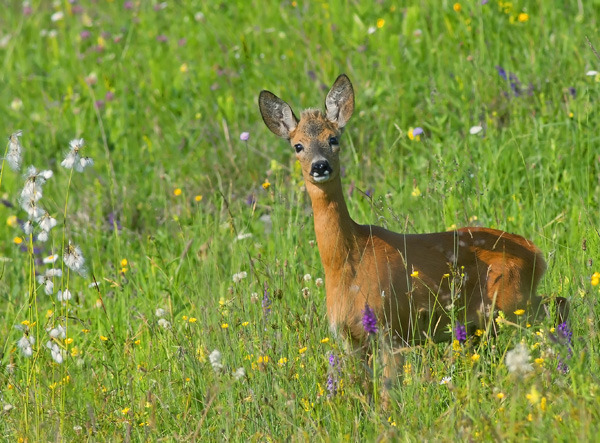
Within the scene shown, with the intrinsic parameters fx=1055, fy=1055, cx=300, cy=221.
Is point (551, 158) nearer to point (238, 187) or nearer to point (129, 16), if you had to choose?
point (238, 187)

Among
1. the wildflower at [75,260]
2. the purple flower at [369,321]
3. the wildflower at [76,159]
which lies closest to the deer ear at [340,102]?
the purple flower at [369,321]

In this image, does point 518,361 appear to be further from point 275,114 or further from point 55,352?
point 275,114

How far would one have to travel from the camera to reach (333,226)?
4852 millimetres

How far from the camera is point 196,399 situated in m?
4.26

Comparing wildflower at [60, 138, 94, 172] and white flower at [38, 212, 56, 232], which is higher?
wildflower at [60, 138, 94, 172]

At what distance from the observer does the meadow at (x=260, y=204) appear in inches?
156

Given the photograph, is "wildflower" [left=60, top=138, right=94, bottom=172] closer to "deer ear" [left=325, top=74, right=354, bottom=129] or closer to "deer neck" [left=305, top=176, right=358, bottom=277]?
"deer neck" [left=305, top=176, right=358, bottom=277]

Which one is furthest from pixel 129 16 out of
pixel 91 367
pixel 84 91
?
pixel 91 367

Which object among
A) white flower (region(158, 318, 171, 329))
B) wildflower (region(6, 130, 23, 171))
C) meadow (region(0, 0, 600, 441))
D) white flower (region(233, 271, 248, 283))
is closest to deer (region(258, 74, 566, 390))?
meadow (region(0, 0, 600, 441))

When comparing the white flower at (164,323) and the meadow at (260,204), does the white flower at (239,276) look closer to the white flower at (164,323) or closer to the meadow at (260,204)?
the meadow at (260,204)

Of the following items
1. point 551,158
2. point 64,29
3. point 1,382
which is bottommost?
point 1,382

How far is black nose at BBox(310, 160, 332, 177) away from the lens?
473 centimetres

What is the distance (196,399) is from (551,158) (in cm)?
290

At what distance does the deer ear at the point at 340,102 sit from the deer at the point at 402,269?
0.21 m
